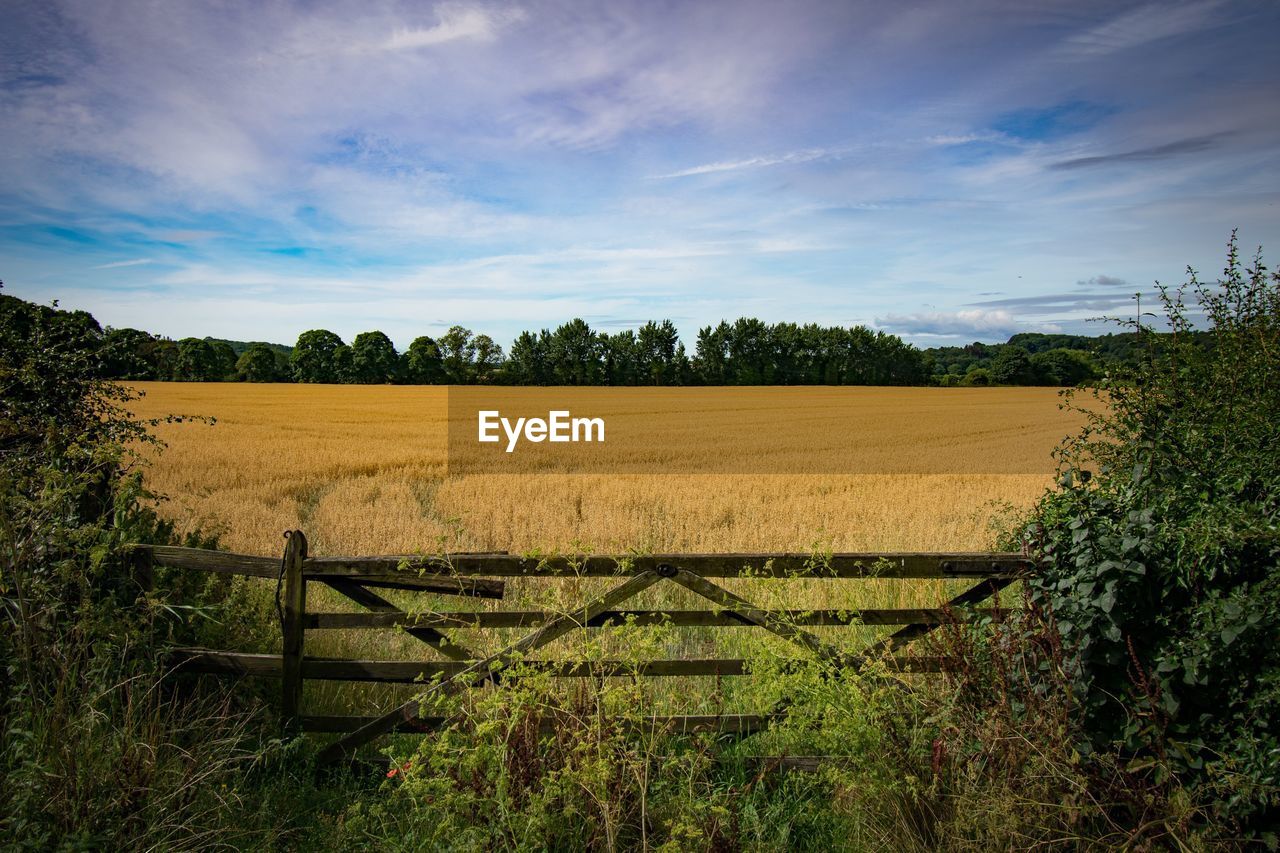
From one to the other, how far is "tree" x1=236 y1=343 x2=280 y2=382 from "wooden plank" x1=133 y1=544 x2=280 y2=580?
341 feet

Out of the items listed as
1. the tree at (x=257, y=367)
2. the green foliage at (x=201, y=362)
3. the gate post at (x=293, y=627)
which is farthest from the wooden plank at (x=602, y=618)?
the tree at (x=257, y=367)

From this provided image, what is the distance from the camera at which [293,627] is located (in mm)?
5562

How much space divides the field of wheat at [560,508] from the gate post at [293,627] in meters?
0.87

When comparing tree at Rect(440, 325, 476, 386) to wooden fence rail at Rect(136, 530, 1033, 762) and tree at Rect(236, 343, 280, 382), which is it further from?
wooden fence rail at Rect(136, 530, 1033, 762)

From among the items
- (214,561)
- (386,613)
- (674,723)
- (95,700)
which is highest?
(214,561)

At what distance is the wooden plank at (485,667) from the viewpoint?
4770 mm

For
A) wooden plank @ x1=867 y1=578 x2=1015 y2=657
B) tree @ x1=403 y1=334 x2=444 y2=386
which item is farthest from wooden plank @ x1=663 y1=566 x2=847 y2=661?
tree @ x1=403 y1=334 x2=444 y2=386

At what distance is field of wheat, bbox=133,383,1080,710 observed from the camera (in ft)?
26.4

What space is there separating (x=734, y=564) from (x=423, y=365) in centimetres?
9596

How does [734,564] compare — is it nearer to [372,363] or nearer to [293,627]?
[293,627]

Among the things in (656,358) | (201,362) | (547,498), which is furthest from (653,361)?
(547,498)

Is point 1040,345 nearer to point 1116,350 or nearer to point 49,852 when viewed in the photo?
point 1116,350

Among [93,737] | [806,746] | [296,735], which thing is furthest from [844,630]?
[93,737]

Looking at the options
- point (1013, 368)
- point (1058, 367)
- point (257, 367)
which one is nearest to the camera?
point (1058, 367)
